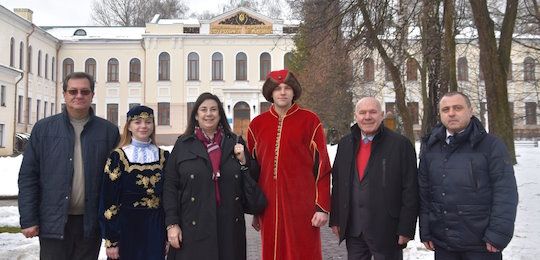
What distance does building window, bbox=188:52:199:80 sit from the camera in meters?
45.2

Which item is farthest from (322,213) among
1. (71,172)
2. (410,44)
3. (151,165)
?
(410,44)

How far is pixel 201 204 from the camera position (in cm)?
420

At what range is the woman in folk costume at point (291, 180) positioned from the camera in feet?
Result: 14.8

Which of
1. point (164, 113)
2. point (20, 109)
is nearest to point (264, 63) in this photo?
point (164, 113)

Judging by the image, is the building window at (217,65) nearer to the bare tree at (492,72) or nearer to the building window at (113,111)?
the building window at (113,111)

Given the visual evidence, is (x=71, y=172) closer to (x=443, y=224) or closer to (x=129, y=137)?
(x=129, y=137)

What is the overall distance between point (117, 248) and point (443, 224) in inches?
98.8

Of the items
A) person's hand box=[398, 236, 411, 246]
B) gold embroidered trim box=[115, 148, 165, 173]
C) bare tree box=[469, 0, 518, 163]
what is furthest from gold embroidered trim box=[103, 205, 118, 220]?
bare tree box=[469, 0, 518, 163]

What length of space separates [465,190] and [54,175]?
3144 millimetres

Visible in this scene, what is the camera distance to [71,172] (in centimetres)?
431

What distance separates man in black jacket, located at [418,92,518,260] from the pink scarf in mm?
1619

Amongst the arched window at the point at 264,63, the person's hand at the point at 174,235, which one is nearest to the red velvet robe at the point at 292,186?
the person's hand at the point at 174,235

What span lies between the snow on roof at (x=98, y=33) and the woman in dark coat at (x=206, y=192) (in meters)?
43.4

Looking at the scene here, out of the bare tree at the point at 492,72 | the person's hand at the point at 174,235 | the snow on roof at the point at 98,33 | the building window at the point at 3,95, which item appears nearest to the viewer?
the person's hand at the point at 174,235
